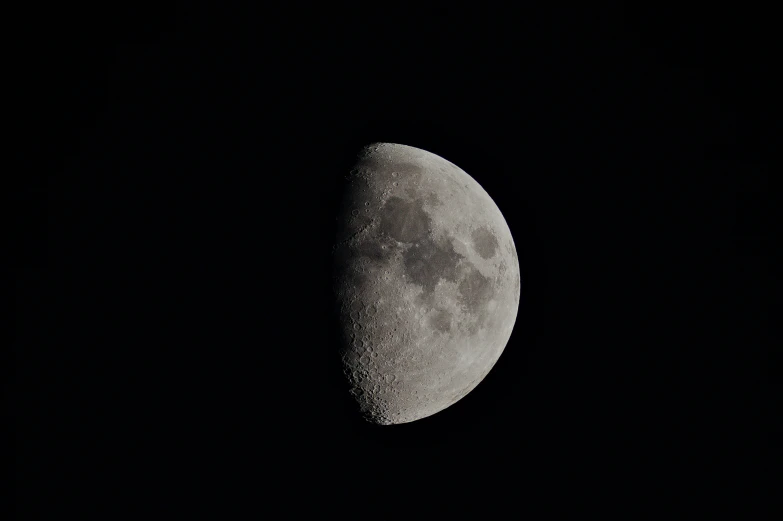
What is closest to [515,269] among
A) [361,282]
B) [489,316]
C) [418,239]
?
[489,316]

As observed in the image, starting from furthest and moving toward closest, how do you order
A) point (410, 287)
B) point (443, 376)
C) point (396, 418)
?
point (396, 418), point (443, 376), point (410, 287)

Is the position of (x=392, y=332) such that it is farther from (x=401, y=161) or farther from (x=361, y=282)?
(x=401, y=161)

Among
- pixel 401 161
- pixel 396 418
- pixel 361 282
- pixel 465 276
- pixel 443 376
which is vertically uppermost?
pixel 401 161

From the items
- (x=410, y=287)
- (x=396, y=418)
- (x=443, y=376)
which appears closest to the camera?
(x=410, y=287)

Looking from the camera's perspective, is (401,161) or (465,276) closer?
(465,276)

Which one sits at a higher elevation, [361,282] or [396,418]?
[361,282]

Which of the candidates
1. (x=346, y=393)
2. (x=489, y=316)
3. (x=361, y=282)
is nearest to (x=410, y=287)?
(x=361, y=282)
